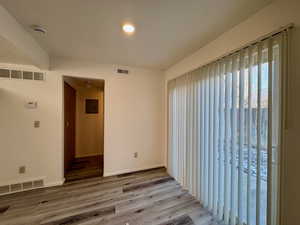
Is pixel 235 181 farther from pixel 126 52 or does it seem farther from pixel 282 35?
pixel 126 52

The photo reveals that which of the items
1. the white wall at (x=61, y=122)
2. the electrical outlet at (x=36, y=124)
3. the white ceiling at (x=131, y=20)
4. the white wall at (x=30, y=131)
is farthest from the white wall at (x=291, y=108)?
the electrical outlet at (x=36, y=124)

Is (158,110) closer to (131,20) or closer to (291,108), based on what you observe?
(131,20)

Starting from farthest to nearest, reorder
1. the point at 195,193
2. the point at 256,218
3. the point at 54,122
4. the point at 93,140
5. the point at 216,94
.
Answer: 1. the point at 93,140
2. the point at 54,122
3. the point at 195,193
4. the point at 216,94
5. the point at 256,218

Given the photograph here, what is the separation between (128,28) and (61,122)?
219cm

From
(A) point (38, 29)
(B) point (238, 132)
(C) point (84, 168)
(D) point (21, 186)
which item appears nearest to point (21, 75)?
(A) point (38, 29)

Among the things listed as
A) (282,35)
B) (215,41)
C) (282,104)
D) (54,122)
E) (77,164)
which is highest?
(215,41)

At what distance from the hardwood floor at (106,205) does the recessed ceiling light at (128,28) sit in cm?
251

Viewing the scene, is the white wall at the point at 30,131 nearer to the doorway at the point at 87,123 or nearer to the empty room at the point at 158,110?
the empty room at the point at 158,110

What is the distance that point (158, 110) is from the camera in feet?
11.4

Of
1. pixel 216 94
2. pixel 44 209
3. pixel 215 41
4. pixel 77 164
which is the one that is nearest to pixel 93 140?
pixel 77 164

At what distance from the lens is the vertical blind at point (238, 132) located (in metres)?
1.25

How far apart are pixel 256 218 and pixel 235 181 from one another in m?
0.36

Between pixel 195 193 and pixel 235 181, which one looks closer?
pixel 235 181

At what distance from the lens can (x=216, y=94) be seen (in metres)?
1.88
